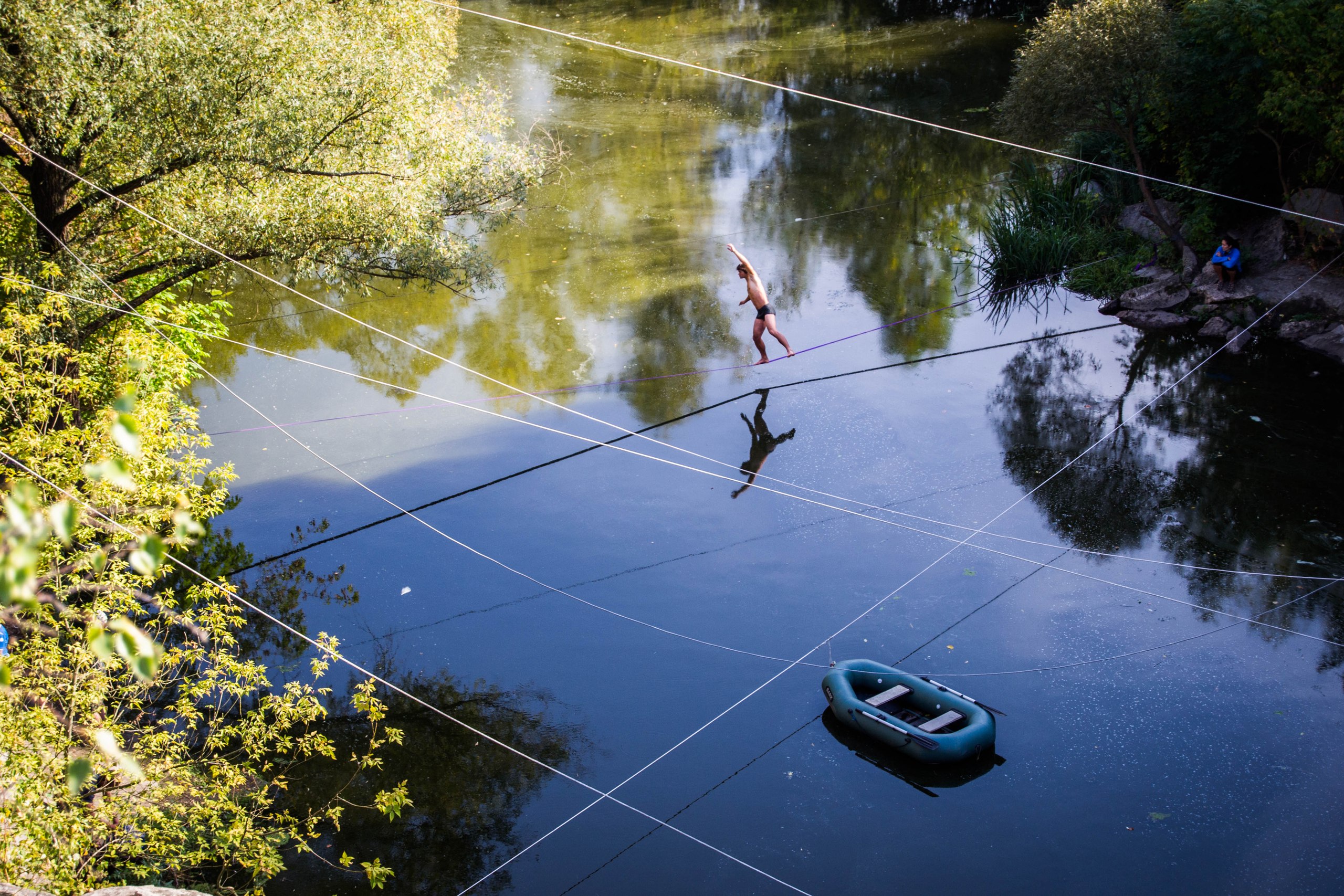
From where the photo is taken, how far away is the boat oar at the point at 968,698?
7207mm

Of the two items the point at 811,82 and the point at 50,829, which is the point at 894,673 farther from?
the point at 811,82

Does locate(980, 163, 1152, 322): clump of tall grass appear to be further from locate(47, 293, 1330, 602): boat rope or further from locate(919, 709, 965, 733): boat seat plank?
locate(919, 709, 965, 733): boat seat plank

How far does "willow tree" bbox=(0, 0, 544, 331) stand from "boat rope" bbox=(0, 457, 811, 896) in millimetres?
3341

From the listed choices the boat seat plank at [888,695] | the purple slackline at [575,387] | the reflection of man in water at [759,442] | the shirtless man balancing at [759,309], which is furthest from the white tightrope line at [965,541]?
the purple slackline at [575,387]

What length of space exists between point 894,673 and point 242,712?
5.01 meters

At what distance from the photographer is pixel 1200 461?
10.4 meters

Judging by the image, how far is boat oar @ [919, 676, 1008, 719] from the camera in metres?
7.21

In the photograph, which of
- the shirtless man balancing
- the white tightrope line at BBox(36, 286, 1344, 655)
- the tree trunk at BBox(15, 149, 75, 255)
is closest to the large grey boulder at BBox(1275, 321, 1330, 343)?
the white tightrope line at BBox(36, 286, 1344, 655)

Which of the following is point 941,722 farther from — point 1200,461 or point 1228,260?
point 1228,260

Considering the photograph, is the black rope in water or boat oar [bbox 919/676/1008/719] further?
the black rope in water

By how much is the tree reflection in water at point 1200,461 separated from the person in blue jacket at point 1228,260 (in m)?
1.26

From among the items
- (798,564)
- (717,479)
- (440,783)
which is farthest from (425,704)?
(717,479)

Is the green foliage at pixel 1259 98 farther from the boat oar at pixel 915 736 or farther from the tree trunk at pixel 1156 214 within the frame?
the boat oar at pixel 915 736

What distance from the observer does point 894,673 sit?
7.37 meters
